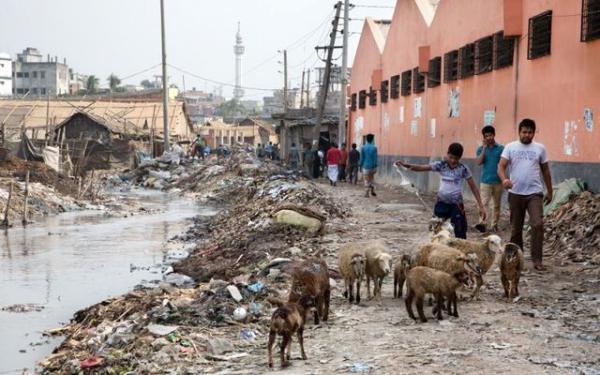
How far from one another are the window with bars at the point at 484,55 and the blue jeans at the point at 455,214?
941cm

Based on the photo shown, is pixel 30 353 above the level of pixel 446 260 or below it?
below

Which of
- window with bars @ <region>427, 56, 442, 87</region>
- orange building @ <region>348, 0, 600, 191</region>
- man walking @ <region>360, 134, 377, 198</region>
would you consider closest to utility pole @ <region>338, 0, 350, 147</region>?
orange building @ <region>348, 0, 600, 191</region>

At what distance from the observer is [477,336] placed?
6.23 meters

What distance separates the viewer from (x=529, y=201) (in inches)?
343

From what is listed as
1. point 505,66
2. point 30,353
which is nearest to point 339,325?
point 30,353

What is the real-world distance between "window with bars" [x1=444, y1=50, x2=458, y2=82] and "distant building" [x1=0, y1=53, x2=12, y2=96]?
8103cm

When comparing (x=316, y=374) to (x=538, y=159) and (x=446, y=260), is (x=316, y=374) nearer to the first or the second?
(x=446, y=260)

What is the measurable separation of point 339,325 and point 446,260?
1.14m

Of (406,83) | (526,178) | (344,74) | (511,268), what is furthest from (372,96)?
(511,268)

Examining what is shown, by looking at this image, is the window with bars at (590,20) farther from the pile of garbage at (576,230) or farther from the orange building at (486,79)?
the pile of garbage at (576,230)

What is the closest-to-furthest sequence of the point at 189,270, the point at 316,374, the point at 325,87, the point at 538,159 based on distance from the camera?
1. the point at 316,374
2. the point at 538,159
3. the point at 189,270
4. the point at 325,87

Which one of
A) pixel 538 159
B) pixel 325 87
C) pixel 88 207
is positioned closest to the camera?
pixel 538 159

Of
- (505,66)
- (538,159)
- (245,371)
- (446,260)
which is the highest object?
(505,66)

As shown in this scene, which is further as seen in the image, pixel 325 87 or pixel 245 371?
pixel 325 87
